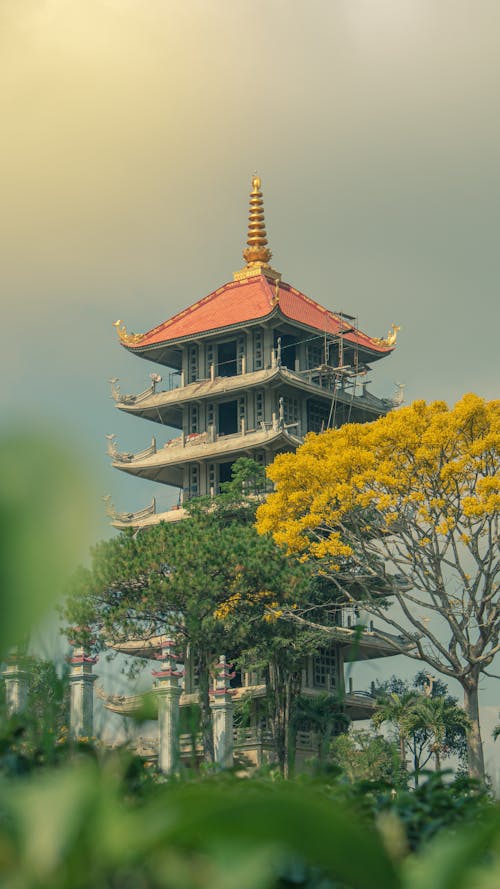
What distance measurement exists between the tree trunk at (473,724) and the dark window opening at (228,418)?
1479 cm

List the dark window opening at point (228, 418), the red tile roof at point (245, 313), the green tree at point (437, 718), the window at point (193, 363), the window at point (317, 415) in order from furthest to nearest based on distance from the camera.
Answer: the window at point (193, 363), the dark window opening at point (228, 418), the window at point (317, 415), the red tile roof at point (245, 313), the green tree at point (437, 718)

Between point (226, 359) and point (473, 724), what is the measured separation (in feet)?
54.8

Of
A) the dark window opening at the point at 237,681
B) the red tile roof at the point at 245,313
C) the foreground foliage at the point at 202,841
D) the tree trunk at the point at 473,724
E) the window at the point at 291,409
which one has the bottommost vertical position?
the foreground foliage at the point at 202,841

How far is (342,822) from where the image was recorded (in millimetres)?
1255

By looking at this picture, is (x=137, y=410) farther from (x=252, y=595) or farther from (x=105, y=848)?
(x=105, y=848)

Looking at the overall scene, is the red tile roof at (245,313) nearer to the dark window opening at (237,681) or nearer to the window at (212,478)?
the window at (212,478)

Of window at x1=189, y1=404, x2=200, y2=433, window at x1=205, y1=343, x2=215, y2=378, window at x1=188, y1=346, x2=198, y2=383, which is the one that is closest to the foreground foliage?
window at x1=205, y1=343, x2=215, y2=378

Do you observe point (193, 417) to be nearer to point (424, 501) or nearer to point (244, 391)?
point (244, 391)

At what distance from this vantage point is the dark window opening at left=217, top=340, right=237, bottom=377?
3609 centimetres

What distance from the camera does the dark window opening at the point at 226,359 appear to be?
36.1 m

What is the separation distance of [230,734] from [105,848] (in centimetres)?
2421

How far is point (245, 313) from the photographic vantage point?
34625mm

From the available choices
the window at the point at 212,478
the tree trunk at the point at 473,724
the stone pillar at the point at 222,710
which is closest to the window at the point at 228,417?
the window at the point at 212,478

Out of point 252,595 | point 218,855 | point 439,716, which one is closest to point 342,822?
point 218,855
